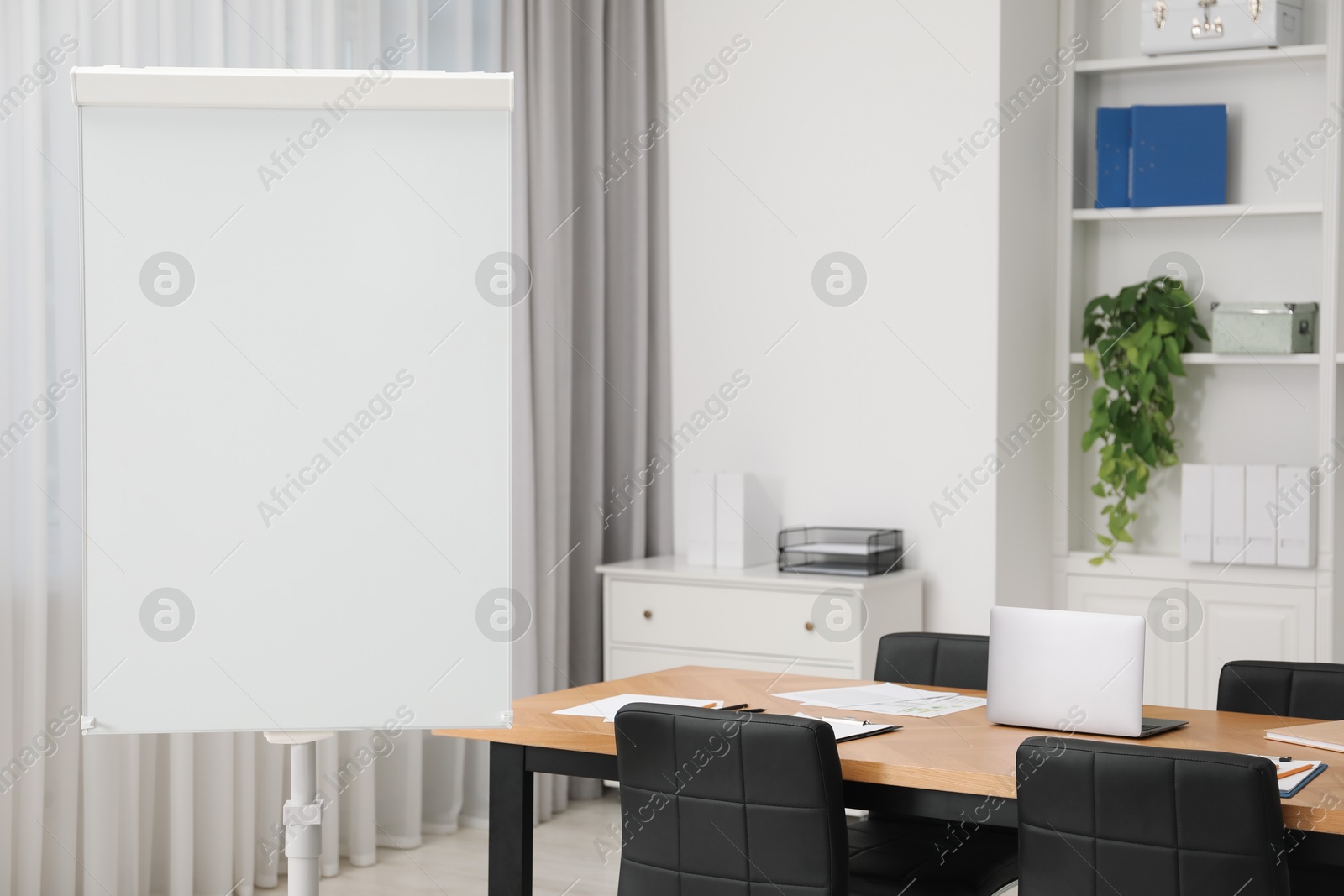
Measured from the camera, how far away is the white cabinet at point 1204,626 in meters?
4.02

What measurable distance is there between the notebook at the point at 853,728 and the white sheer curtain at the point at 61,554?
1842mm

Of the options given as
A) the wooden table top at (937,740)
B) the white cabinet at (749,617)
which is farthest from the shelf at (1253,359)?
the wooden table top at (937,740)

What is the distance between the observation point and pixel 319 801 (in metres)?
1.71

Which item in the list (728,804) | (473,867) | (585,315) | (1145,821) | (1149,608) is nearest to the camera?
(1145,821)

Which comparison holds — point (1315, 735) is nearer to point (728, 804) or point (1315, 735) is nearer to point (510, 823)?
point (728, 804)

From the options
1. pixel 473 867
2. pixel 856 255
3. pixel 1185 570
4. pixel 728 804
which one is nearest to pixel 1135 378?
pixel 1185 570

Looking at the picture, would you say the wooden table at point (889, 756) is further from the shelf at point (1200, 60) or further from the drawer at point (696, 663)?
the shelf at point (1200, 60)

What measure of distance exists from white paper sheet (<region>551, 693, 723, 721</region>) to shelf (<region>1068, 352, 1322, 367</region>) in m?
2.30

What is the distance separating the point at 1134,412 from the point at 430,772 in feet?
8.31

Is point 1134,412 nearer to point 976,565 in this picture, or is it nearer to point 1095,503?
point 1095,503

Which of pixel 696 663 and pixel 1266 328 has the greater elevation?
pixel 1266 328

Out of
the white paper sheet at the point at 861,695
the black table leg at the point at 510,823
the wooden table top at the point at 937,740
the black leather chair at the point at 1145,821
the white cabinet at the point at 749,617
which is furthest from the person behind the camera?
the white cabinet at the point at 749,617

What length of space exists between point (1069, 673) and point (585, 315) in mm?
2590

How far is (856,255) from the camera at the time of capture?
4.34 meters
